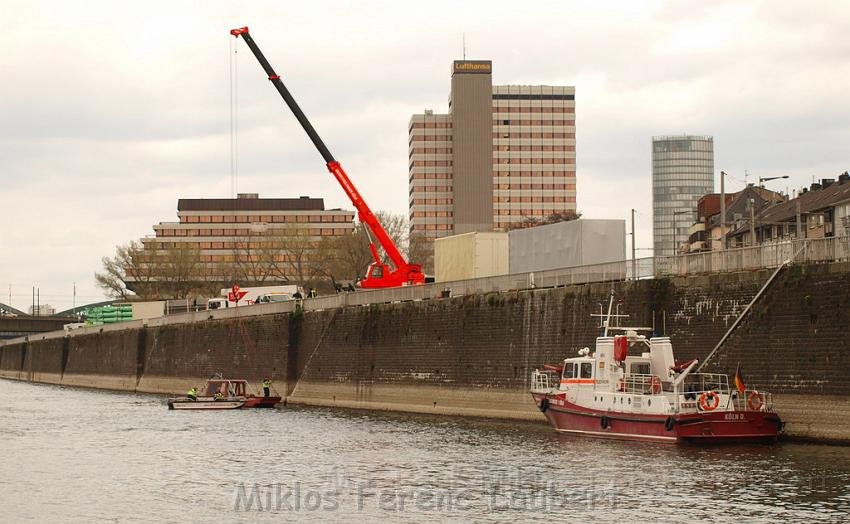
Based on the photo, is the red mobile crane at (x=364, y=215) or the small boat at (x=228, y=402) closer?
the small boat at (x=228, y=402)

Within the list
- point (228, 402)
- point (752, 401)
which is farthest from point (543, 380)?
point (228, 402)

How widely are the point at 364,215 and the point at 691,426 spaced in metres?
52.0

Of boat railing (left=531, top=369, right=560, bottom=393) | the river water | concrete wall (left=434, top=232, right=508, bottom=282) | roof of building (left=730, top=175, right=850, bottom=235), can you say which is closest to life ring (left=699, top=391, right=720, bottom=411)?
the river water

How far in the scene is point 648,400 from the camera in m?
50.6

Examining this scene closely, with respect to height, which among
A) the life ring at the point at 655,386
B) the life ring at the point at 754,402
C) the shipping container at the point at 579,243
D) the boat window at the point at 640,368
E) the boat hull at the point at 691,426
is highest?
the shipping container at the point at 579,243

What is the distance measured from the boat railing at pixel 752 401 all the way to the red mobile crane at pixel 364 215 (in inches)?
1801

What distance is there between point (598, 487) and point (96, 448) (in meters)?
26.1

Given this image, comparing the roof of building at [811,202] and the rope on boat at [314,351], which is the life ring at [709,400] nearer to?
the rope on boat at [314,351]

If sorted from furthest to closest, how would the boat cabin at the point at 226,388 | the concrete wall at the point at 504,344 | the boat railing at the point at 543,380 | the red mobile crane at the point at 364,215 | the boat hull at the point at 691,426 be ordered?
the red mobile crane at the point at 364,215 < the boat cabin at the point at 226,388 < the boat railing at the point at 543,380 < the concrete wall at the point at 504,344 < the boat hull at the point at 691,426

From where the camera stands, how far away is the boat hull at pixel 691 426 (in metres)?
47.8

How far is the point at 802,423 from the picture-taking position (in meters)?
48.3

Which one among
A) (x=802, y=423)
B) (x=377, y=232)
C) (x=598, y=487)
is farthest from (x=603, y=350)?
(x=377, y=232)

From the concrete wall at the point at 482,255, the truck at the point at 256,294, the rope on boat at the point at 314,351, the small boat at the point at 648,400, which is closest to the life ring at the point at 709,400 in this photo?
the small boat at the point at 648,400

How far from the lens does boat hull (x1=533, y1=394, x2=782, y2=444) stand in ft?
157
